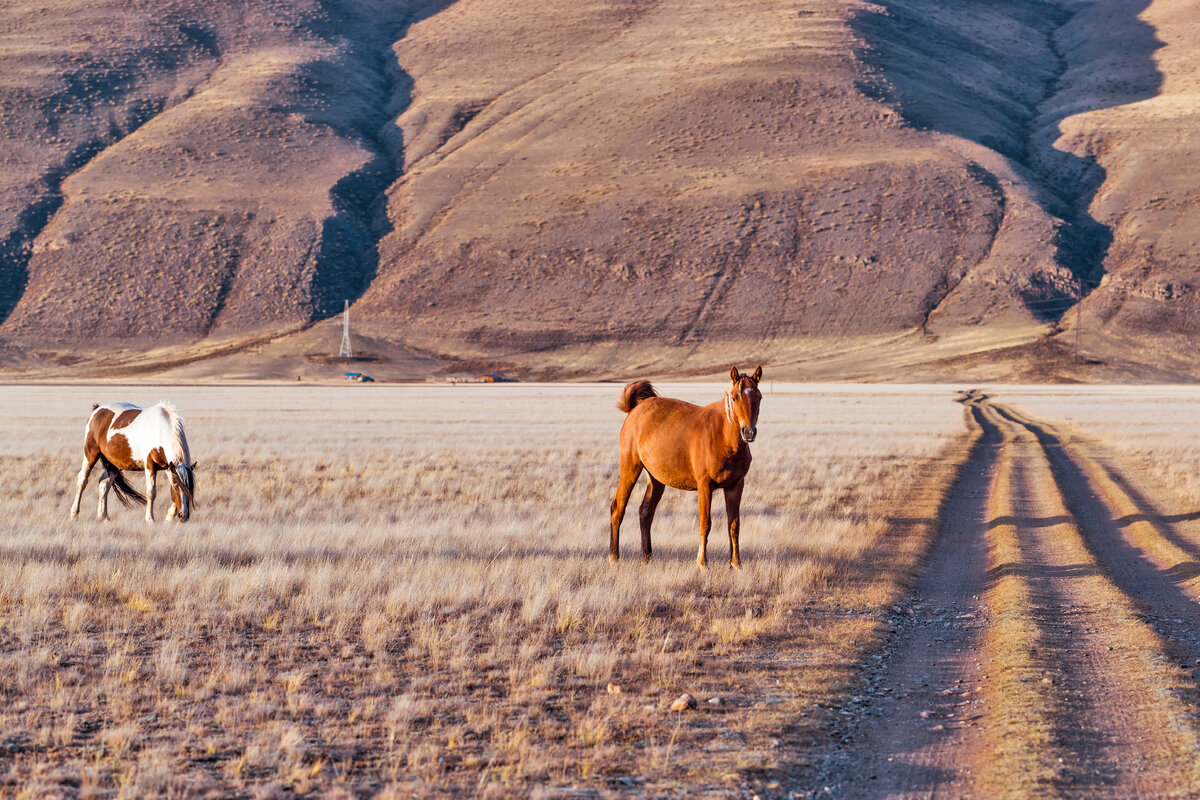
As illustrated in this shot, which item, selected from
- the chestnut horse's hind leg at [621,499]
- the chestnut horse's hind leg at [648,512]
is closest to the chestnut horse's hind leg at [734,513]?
the chestnut horse's hind leg at [648,512]

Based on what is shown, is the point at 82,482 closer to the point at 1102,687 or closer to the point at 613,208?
the point at 1102,687

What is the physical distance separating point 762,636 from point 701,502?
283 centimetres

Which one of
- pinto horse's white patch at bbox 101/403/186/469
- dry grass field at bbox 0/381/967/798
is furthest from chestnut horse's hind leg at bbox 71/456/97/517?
pinto horse's white patch at bbox 101/403/186/469

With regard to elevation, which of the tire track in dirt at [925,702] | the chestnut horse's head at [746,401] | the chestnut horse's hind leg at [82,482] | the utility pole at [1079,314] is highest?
the utility pole at [1079,314]

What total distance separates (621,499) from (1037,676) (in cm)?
558

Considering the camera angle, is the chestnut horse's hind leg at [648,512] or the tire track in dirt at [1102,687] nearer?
the tire track in dirt at [1102,687]

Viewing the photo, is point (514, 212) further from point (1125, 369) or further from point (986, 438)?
point (986, 438)

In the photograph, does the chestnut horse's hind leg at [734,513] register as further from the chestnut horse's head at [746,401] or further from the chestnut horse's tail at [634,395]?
the chestnut horse's tail at [634,395]

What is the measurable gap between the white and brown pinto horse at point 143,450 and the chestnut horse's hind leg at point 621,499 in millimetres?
5558

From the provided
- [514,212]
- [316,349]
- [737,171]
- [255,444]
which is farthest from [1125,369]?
[255,444]

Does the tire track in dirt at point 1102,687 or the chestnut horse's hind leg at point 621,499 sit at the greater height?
the chestnut horse's hind leg at point 621,499

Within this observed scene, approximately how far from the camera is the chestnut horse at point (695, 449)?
11.0 metres

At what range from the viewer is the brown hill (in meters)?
120

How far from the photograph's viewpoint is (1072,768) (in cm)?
593
